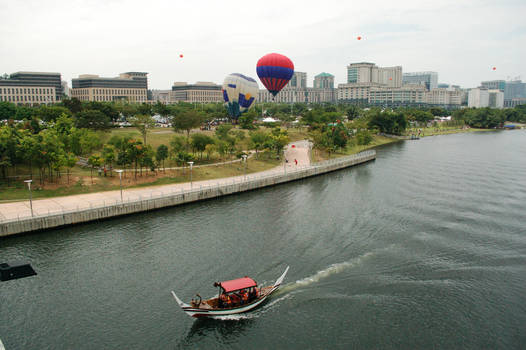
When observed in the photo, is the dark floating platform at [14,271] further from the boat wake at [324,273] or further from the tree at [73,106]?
the tree at [73,106]

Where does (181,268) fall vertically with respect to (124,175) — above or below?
below

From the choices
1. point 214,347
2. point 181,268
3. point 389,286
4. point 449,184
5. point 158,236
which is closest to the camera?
point 214,347

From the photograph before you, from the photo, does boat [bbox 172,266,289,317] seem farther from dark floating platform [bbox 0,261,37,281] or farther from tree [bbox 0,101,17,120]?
tree [bbox 0,101,17,120]

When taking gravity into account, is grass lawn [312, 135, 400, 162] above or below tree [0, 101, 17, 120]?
below

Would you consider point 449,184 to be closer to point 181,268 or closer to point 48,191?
point 181,268

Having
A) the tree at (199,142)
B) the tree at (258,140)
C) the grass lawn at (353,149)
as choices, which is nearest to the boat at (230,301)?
the tree at (199,142)

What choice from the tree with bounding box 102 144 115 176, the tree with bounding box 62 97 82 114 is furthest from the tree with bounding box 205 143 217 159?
the tree with bounding box 62 97 82 114

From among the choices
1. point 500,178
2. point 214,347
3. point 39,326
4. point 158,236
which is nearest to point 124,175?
point 158,236
